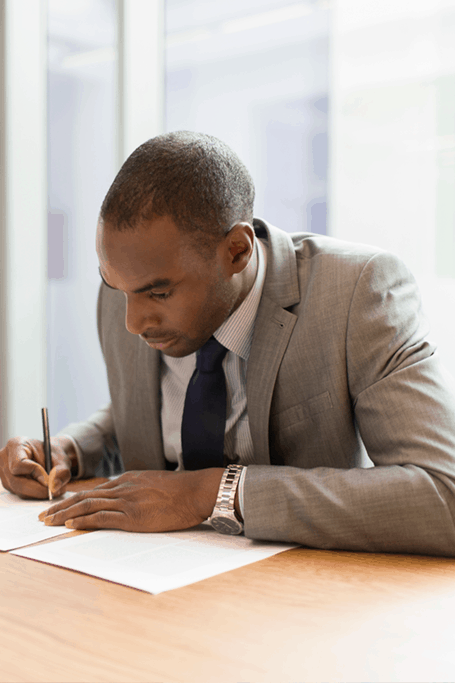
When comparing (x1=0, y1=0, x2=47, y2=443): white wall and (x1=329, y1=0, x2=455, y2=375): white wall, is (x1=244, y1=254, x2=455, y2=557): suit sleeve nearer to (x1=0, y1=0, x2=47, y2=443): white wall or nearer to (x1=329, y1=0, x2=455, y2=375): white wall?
(x1=329, y1=0, x2=455, y2=375): white wall

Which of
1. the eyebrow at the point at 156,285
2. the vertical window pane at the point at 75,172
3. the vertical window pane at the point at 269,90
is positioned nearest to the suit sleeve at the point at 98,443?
the eyebrow at the point at 156,285

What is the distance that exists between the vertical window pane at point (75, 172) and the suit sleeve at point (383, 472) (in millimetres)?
2088

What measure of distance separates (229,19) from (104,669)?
9.29 feet

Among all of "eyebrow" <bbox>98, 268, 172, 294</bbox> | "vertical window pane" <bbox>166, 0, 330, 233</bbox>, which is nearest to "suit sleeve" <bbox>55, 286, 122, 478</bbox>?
"eyebrow" <bbox>98, 268, 172, 294</bbox>

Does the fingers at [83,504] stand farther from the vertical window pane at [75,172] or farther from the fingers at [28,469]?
the vertical window pane at [75,172]

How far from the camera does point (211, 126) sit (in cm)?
301

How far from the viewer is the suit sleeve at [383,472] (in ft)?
3.32

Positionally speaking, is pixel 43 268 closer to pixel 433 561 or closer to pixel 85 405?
pixel 85 405

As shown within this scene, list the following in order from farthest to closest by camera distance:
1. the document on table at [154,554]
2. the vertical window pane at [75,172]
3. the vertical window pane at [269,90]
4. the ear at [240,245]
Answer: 1. the vertical window pane at [75,172]
2. the vertical window pane at [269,90]
3. the ear at [240,245]
4. the document on table at [154,554]

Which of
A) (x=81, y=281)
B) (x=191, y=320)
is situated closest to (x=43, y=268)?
(x=81, y=281)

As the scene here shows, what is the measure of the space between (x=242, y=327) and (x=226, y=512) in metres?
0.41

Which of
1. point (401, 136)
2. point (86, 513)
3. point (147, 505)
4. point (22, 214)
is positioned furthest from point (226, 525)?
point (22, 214)

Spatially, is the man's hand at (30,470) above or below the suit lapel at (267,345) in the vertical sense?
below

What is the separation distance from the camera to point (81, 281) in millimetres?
3150
